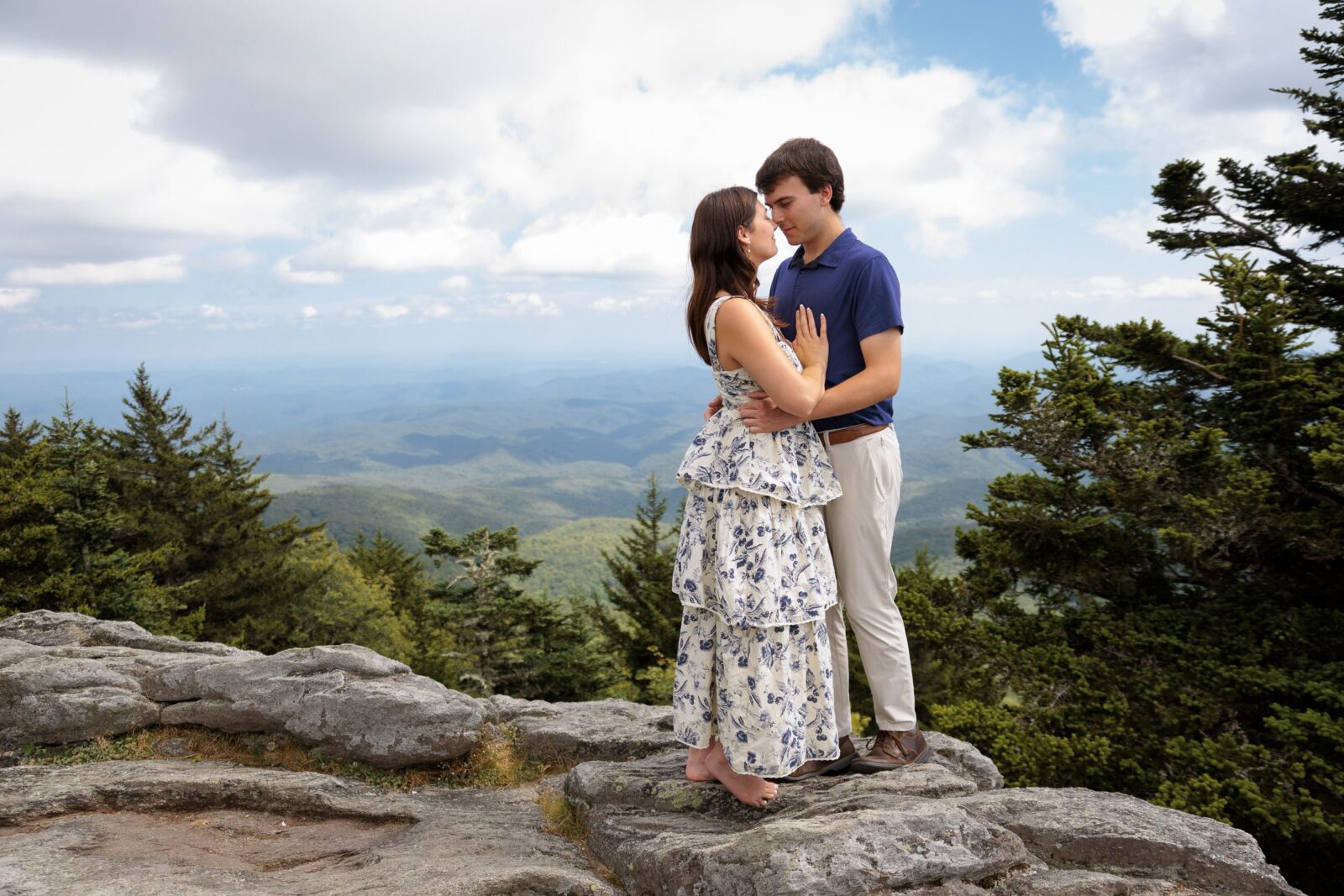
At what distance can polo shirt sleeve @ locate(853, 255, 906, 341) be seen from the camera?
171 inches

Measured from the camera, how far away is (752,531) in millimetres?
4332

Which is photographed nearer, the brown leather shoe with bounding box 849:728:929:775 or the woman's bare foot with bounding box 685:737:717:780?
the brown leather shoe with bounding box 849:728:929:775

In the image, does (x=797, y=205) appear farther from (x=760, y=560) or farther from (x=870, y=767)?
(x=870, y=767)

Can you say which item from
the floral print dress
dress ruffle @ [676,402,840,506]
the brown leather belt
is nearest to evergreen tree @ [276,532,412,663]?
the floral print dress

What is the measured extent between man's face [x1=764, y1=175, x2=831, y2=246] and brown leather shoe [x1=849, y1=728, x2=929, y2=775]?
3.66 meters

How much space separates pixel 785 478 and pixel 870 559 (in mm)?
906

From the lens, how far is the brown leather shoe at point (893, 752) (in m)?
5.12

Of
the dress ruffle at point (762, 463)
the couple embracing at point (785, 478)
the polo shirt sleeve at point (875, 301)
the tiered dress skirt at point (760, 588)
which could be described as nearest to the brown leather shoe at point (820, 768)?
the couple embracing at point (785, 478)

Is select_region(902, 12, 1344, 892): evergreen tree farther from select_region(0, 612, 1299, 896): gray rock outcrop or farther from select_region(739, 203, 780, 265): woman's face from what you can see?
select_region(739, 203, 780, 265): woman's face

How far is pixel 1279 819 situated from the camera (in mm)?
10711

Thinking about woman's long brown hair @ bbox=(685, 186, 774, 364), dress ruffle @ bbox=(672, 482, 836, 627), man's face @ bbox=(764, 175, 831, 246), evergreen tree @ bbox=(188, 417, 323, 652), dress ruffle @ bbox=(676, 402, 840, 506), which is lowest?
evergreen tree @ bbox=(188, 417, 323, 652)

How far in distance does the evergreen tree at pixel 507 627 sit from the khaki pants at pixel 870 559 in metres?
23.1

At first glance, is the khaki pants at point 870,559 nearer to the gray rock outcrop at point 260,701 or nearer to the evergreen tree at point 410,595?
the gray rock outcrop at point 260,701

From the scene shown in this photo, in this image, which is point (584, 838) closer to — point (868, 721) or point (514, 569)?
point (514, 569)
